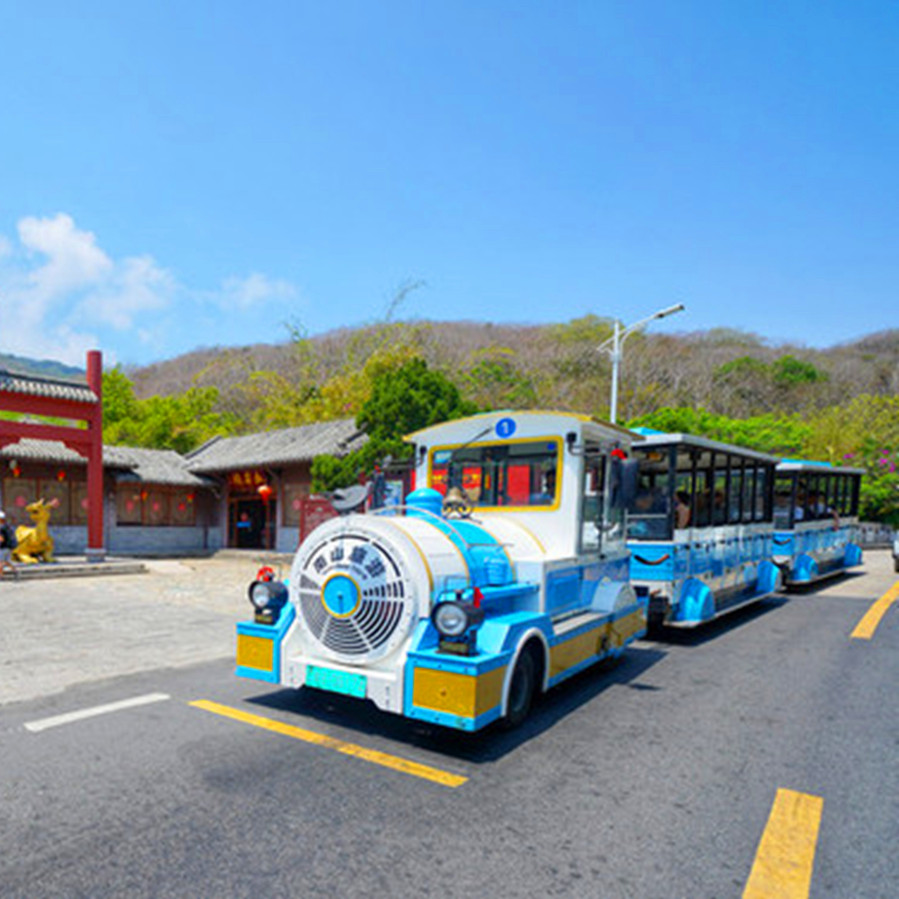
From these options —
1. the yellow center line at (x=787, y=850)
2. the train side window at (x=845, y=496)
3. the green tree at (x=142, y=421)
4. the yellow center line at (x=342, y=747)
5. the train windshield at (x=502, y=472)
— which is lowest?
the yellow center line at (x=342, y=747)

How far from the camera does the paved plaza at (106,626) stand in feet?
21.9

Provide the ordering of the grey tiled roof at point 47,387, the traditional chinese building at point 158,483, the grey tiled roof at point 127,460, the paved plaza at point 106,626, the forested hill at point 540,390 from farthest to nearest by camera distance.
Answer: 1. the forested hill at point 540,390
2. the grey tiled roof at point 127,460
3. the traditional chinese building at point 158,483
4. the grey tiled roof at point 47,387
5. the paved plaza at point 106,626

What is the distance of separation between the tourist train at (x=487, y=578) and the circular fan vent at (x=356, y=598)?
0.03ft

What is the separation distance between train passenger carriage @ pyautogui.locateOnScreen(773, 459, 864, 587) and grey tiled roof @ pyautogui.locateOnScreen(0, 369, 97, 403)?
54.1 ft

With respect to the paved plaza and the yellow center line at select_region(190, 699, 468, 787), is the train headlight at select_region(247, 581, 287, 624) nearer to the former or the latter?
the yellow center line at select_region(190, 699, 468, 787)

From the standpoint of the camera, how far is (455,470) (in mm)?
6367

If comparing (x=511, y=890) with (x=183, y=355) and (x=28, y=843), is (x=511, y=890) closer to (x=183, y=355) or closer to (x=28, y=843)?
(x=28, y=843)

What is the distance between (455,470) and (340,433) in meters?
15.5

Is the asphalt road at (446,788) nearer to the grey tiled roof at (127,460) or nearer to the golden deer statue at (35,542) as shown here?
the golden deer statue at (35,542)

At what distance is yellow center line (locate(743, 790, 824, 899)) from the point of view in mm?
2928

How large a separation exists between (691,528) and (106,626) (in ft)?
26.6

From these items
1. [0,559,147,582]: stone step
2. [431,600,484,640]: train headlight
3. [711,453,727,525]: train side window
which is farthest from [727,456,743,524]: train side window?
[0,559,147,582]: stone step

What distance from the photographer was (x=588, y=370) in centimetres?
5097

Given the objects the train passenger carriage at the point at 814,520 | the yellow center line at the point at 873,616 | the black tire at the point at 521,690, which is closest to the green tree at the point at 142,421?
the train passenger carriage at the point at 814,520
